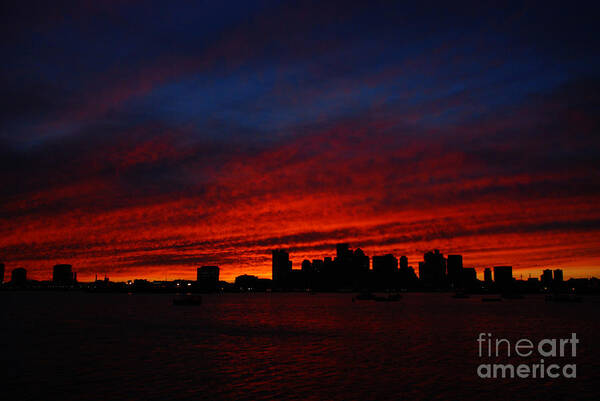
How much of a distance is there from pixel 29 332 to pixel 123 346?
30.9 metres

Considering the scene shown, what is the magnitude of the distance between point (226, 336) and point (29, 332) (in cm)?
3456

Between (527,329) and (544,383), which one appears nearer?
(544,383)

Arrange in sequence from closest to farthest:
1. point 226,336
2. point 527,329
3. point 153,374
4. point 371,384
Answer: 1. point 371,384
2. point 153,374
3. point 226,336
4. point 527,329

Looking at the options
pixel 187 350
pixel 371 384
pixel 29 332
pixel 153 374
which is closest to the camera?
pixel 371 384

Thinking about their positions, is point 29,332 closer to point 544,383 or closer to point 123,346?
→ point 123,346

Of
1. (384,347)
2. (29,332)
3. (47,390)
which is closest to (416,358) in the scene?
(384,347)

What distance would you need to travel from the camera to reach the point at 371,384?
43219 millimetres

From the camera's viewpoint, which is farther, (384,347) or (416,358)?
(384,347)

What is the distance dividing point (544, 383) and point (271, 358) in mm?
27344

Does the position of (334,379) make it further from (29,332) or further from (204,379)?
(29,332)

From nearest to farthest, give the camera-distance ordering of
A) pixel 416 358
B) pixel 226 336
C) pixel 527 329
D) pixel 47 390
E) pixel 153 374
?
pixel 47 390 → pixel 153 374 → pixel 416 358 → pixel 226 336 → pixel 527 329

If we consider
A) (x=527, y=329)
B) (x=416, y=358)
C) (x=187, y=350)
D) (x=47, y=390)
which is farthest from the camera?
(x=527, y=329)

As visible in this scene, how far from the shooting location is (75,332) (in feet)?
295

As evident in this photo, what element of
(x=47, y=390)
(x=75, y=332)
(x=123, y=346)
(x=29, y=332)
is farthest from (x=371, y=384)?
(x=29, y=332)
